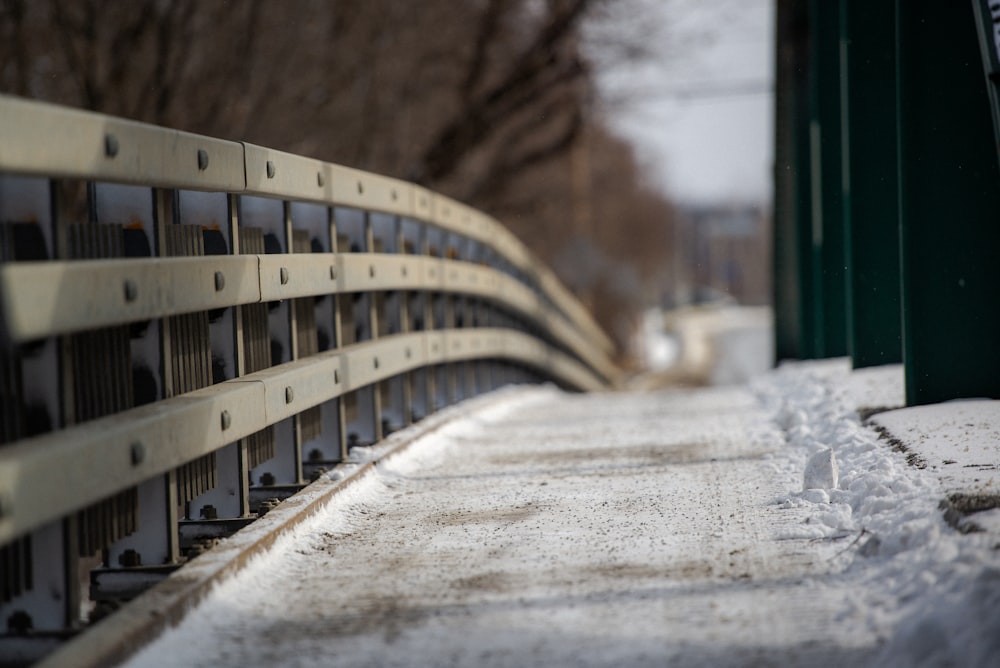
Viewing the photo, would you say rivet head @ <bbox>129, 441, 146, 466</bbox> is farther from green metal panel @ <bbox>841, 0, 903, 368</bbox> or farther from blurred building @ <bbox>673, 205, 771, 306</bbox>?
blurred building @ <bbox>673, 205, 771, 306</bbox>

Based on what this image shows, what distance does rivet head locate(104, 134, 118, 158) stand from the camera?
3306 mm

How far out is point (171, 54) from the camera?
534 inches

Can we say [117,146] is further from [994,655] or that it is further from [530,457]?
[530,457]

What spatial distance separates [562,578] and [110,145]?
1634 millimetres

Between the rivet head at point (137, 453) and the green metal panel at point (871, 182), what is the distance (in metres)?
4.87

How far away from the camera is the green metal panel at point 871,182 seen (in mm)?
7289

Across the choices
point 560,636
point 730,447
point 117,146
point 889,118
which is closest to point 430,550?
point 560,636

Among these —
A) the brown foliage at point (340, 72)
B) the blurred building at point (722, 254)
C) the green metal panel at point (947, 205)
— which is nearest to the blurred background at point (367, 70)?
the brown foliage at point (340, 72)

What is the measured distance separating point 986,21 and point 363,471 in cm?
280

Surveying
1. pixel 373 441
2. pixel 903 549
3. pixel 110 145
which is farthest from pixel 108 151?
pixel 373 441

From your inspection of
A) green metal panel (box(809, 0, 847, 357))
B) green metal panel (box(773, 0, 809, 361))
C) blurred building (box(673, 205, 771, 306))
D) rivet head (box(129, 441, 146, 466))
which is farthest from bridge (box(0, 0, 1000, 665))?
blurred building (box(673, 205, 771, 306))

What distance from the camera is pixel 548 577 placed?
3635mm

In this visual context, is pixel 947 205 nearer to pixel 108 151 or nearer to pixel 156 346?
pixel 156 346

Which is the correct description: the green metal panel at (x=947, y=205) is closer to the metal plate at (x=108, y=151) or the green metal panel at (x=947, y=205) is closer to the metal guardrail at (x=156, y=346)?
the metal guardrail at (x=156, y=346)
